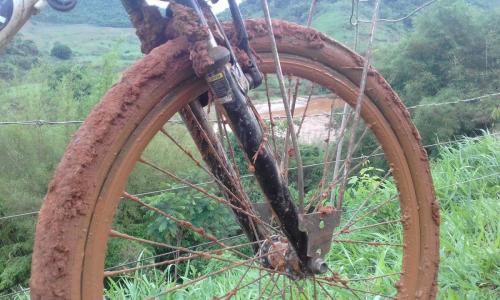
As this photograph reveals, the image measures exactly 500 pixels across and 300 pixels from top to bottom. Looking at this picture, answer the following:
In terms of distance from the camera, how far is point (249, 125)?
1.13m

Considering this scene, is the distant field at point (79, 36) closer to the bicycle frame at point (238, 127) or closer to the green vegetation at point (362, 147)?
the green vegetation at point (362, 147)

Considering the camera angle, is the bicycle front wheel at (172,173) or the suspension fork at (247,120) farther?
the suspension fork at (247,120)

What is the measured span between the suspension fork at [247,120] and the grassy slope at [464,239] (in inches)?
32.2

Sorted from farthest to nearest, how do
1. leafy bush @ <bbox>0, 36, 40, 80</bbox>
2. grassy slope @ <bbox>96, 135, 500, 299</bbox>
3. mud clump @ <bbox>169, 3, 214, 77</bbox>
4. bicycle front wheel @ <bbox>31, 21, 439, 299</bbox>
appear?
leafy bush @ <bbox>0, 36, 40, 80</bbox>
grassy slope @ <bbox>96, 135, 500, 299</bbox>
mud clump @ <bbox>169, 3, 214, 77</bbox>
bicycle front wheel @ <bbox>31, 21, 439, 299</bbox>

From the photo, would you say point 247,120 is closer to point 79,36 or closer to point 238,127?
point 238,127

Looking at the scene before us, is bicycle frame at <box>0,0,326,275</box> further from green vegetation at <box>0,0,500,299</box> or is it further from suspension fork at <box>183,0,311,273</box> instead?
green vegetation at <box>0,0,500,299</box>

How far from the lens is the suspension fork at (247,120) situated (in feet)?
3.48

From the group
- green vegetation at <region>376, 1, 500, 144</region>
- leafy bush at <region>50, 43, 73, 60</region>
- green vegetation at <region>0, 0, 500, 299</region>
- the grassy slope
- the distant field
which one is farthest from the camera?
the distant field

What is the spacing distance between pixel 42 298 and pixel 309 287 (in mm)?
1282

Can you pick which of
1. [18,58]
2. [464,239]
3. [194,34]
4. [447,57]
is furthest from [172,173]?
[18,58]

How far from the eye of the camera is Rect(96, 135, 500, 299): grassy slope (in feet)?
6.76

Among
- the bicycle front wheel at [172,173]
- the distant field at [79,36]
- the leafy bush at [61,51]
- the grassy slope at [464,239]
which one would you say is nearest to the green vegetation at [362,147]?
the grassy slope at [464,239]

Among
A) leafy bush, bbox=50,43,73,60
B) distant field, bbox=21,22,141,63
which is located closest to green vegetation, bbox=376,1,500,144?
leafy bush, bbox=50,43,73,60

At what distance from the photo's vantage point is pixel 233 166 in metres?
1.43
